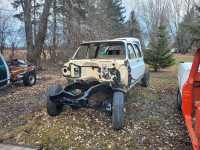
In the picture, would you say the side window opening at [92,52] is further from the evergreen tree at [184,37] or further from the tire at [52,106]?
the evergreen tree at [184,37]

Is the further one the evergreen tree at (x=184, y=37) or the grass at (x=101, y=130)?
the evergreen tree at (x=184, y=37)

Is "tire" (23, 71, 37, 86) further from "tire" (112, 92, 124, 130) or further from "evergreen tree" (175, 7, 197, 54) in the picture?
"evergreen tree" (175, 7, 197, 54)

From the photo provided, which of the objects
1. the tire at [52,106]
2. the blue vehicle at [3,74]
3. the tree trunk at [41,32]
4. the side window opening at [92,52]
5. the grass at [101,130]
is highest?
the tree trunk at [41,32]

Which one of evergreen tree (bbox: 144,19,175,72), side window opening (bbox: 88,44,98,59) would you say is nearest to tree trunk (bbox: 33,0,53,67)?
side window opening (bbox: 88,44,98,59)

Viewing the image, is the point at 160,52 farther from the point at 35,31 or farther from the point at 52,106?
the point at 35,31

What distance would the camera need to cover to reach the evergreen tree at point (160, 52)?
11.0 m

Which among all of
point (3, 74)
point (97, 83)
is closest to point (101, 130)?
point (97, 83)

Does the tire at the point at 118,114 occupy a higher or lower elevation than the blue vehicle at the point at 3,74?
lower

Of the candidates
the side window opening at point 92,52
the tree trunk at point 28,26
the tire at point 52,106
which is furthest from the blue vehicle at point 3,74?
the tree trunk at point 28,26

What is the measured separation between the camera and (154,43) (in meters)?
11.2

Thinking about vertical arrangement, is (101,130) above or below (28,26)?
below

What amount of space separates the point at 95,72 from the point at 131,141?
6.14 feet

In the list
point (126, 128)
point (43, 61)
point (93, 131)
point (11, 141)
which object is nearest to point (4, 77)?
point (11, 141)

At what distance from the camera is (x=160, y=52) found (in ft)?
35.9
